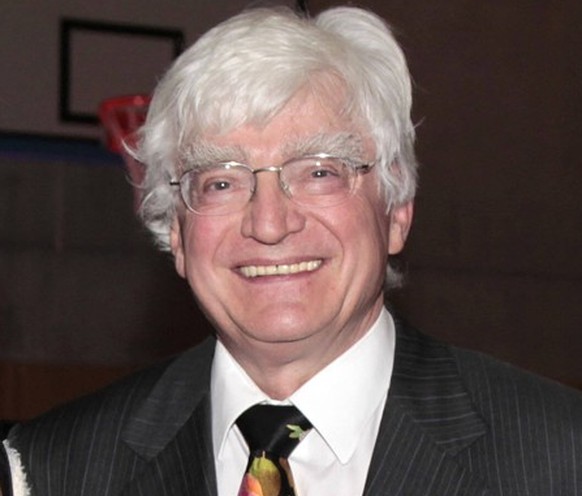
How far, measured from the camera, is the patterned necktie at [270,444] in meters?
2.44

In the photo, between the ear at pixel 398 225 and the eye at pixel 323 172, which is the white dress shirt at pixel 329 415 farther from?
the eye at pixel 323 172

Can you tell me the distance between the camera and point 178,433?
260cm

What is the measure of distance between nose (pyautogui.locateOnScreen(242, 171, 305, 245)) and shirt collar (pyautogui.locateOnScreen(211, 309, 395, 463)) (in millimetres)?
256

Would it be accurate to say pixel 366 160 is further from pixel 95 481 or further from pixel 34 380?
pixel 34 380

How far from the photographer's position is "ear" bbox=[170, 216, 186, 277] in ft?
8.66

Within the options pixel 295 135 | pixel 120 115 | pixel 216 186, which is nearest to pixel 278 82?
pixel 295 135

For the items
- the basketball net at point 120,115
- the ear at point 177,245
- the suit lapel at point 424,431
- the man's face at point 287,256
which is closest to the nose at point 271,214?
the man's face at point 287,256

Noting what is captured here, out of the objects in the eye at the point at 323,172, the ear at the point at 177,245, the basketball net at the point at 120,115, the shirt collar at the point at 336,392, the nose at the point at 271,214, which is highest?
the eye at the point at 323,172

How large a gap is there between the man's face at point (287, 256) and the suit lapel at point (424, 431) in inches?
5.3

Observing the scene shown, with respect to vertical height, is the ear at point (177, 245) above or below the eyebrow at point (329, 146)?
below

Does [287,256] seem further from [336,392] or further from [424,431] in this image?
[424,431]

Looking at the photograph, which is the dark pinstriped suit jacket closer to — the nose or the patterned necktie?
the patterned necktie

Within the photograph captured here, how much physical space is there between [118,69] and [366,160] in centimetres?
429

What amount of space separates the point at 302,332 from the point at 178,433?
1.01 ft
